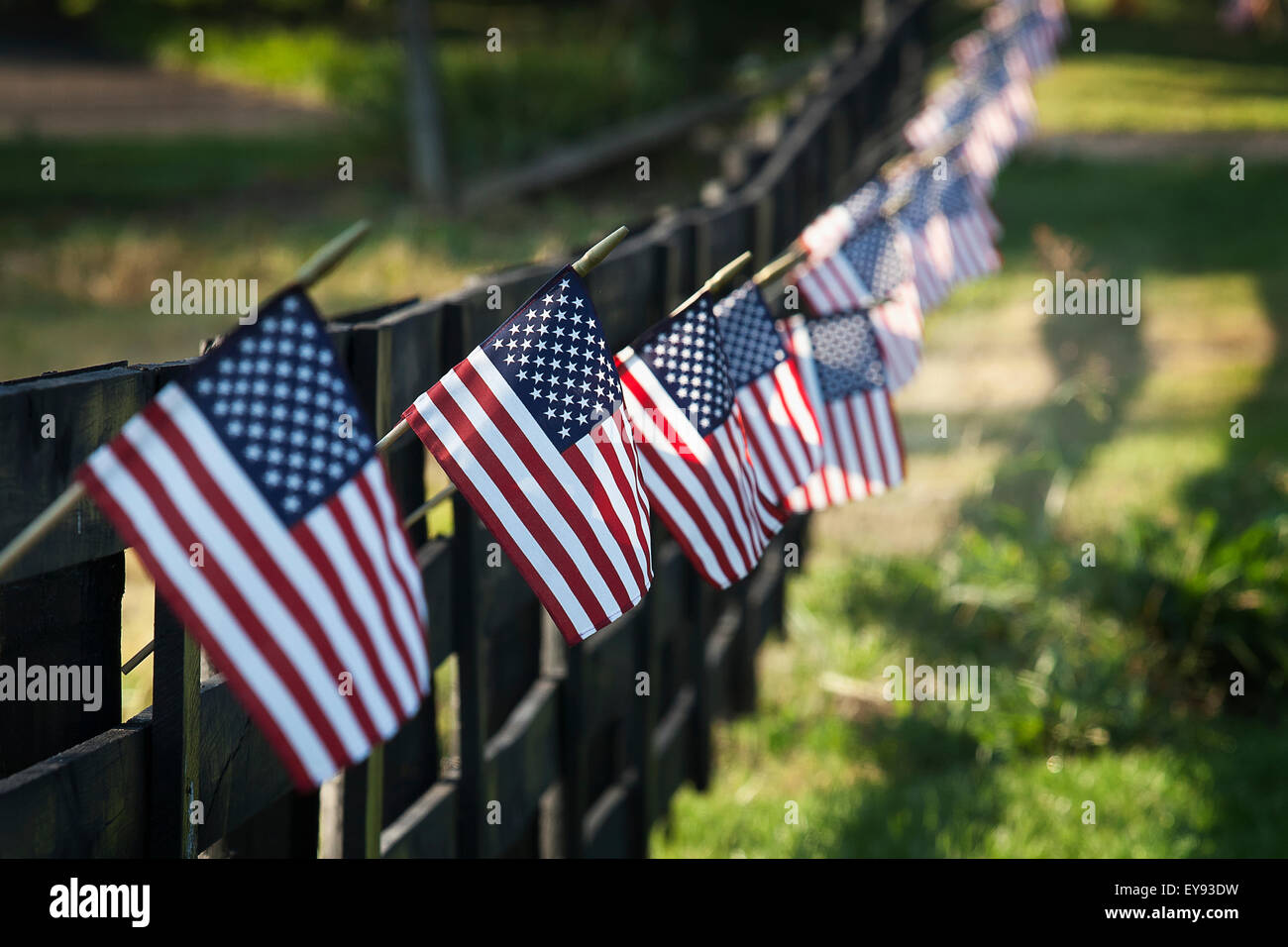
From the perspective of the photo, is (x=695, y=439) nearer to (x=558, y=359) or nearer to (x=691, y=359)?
(x=691, y=359)

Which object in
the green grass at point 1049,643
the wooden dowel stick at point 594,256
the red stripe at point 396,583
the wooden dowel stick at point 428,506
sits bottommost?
the green grass at point 1049,643

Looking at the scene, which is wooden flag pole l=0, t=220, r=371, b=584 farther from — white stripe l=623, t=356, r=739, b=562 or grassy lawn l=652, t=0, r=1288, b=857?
grassy lawn l=652, t=0, r=1288, b=857

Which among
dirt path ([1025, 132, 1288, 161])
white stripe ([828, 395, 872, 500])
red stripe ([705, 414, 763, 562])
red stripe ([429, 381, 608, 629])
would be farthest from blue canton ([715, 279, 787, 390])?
dirt path ([1025, 132, 1288, 161])

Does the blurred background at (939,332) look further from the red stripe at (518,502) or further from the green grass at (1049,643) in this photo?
the red stripe at (518,502)

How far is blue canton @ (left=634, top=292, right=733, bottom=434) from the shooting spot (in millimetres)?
2969

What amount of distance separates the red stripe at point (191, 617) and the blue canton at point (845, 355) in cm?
234

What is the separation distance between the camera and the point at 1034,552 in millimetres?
6555

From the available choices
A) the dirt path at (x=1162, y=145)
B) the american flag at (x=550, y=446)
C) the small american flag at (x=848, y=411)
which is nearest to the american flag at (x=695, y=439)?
the american flag at (x=550, y=446)

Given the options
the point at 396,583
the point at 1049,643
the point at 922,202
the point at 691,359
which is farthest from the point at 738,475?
the point at 1049,643

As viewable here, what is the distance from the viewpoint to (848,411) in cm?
407

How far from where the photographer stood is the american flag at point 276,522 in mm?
1760
